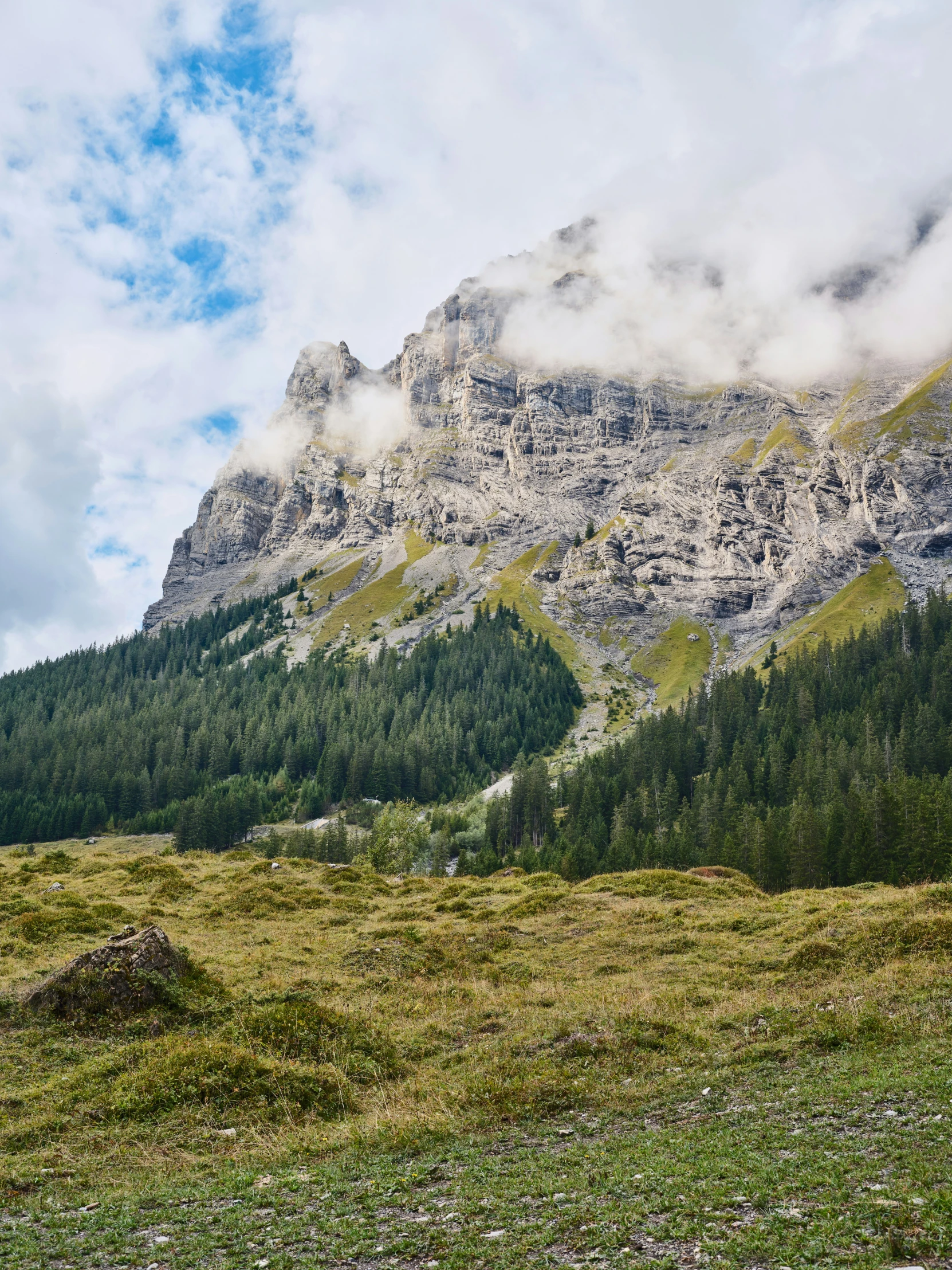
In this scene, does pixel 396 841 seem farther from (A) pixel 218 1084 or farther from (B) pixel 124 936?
(A) pixel 218 1084

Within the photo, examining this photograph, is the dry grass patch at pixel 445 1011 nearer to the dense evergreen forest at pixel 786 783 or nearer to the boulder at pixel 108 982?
the boulder at pixel 108 982

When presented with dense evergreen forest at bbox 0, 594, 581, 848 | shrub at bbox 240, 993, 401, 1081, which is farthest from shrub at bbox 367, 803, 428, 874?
shrub at bbox 240, 993, 401, 1081

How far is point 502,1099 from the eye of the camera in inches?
742

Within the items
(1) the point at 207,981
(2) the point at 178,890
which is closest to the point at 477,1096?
(1) the point at 207,981

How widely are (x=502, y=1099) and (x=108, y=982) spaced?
15787 mm

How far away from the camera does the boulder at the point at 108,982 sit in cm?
2488

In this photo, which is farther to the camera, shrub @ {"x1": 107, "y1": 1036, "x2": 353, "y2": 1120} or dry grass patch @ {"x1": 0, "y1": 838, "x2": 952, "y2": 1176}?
shrub @ {"x1": 107, "y1": 1036, "x2": 353, "y2": 1120}

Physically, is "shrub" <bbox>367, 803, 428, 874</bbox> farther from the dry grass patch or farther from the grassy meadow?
the grassy meadow

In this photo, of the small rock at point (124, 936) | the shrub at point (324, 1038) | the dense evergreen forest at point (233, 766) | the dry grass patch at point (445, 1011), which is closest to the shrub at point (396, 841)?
the dense evergreen forest at point (233, 766)

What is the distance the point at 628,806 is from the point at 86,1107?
10336 cm

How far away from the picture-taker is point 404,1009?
2900cm

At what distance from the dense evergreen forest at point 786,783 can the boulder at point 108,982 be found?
67074 millimetres

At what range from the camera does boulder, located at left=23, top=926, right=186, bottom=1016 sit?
2488cm

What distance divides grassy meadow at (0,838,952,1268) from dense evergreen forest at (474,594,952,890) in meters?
41.5
